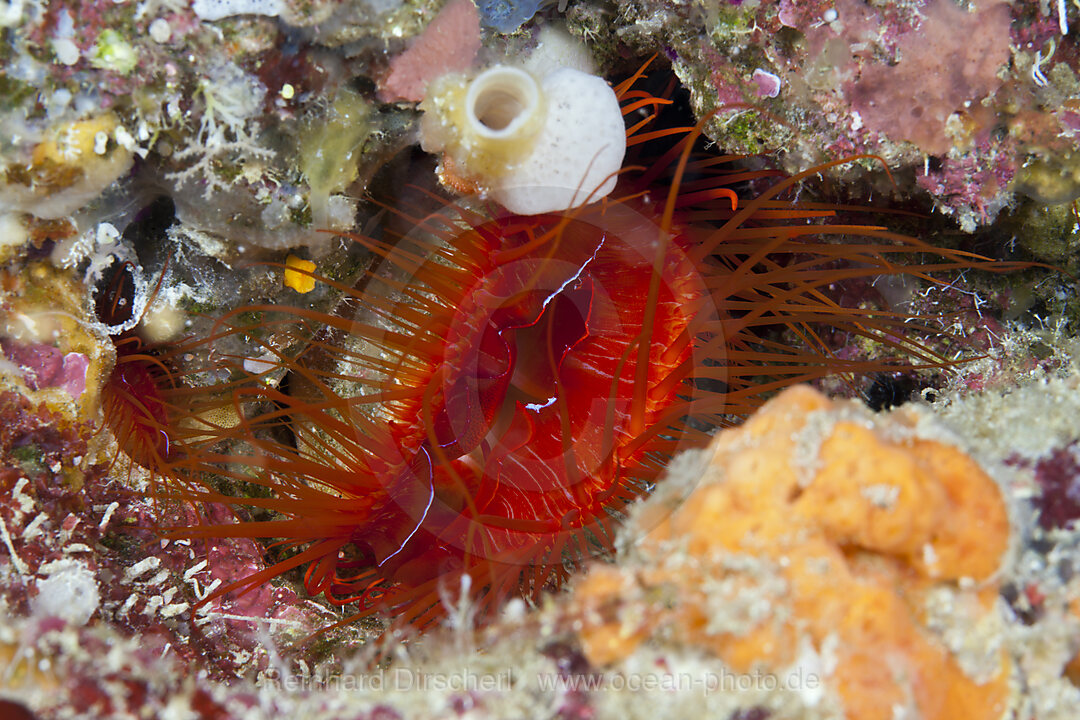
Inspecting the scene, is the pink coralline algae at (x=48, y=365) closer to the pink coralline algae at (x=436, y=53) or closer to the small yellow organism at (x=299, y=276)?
the small yellow organism at (x=299, y=276)

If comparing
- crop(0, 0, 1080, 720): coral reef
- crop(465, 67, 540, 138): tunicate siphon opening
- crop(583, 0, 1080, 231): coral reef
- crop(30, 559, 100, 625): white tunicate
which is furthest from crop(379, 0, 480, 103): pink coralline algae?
crop(30, 559, 100, 625): white tunicate

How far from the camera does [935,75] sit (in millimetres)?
2250

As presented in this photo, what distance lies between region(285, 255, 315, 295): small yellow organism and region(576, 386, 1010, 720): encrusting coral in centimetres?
185

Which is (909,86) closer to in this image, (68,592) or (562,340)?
(562,340)

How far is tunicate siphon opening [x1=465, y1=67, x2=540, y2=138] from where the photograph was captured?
227 centimetres

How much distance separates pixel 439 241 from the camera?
2.91 m

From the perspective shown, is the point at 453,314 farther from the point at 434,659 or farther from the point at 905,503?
the point at 905,503

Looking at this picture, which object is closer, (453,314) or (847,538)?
(847,538)

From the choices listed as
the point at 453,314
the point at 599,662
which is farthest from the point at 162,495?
the point at 599,662

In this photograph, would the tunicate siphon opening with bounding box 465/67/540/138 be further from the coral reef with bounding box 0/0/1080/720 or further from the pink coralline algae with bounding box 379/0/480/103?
the pink coralline algae with bounding box 379/0/480/103

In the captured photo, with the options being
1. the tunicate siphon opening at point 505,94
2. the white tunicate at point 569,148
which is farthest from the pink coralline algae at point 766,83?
the tunicate siphon opening at point 505,94

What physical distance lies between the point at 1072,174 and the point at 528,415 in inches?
87.0

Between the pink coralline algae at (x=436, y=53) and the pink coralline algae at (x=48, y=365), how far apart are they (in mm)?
1441

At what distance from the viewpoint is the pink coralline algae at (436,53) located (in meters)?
2.23
